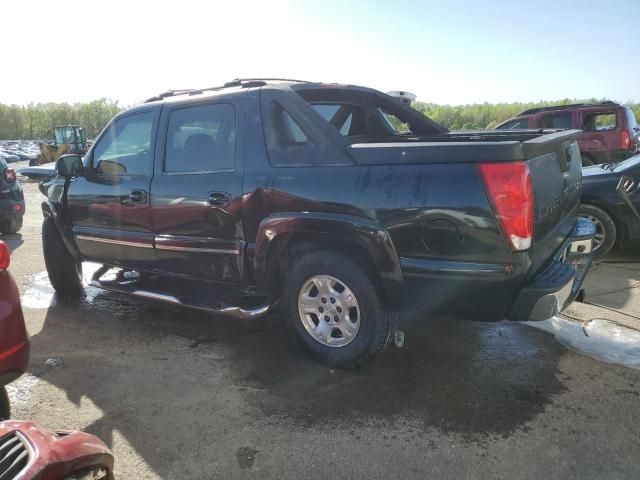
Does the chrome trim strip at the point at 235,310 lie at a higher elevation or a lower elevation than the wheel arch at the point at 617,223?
lower

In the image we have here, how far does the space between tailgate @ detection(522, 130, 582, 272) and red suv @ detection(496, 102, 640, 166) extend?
8.56 meters

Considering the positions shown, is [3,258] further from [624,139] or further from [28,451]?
[624,139]

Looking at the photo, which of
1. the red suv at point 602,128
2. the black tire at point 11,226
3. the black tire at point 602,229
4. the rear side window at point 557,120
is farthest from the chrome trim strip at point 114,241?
the rear side window at point 557,120

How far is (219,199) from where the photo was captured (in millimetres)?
3498

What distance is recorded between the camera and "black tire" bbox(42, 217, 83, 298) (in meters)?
4.87

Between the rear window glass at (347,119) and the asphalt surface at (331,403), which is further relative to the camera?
the rear window glass at (347,119)

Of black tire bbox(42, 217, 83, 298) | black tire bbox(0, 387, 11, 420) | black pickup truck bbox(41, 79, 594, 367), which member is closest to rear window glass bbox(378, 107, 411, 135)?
black pickup truck bbox(41, 79, 594, 367)

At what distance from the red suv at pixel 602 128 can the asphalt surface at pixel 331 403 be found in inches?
365

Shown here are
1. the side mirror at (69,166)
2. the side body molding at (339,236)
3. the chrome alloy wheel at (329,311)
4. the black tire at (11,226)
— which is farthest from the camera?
the black tire at (11,226)

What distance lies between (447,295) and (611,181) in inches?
160

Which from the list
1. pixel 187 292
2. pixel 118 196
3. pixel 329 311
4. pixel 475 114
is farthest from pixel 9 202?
pixel 475 114

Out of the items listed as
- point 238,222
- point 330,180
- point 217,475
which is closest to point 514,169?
point 330,180

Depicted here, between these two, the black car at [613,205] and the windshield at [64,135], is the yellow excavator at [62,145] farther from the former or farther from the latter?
the black car at [613,205]

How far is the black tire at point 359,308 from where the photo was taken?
121 inches
